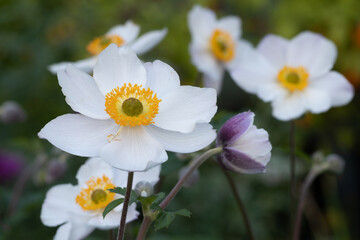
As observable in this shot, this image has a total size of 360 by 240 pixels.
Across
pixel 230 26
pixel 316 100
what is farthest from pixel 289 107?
pixel 230 26

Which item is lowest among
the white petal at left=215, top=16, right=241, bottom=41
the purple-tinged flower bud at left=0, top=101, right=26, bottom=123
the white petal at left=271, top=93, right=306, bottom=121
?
the purple-tinged flower bud at left=0, top=101, right=26, bottom=123

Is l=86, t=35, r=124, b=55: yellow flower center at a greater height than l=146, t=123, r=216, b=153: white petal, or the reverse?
l=146, t=123, r=216, b=153: white petal

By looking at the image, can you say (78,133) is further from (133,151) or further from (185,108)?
(185,108)

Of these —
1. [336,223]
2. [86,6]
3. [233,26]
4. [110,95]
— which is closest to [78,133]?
[110,95]

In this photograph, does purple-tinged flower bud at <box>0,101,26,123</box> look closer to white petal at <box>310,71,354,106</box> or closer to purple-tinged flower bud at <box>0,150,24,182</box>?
purple-tinged flower bud at <box>0,150,24,182</box>

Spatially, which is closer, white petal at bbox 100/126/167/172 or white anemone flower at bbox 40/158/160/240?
white petal at bbox 100/126/167/172

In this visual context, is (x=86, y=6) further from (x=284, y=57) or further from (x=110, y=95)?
(x=110, y=95)

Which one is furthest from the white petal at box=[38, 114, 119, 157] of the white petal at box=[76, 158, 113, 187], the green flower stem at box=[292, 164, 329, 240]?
the green flower stem at box=[292, 164, 329, 240]

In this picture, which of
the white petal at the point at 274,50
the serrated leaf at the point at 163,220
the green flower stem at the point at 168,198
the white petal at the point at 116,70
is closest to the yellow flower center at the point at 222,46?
the white petal at the point at 274,50
